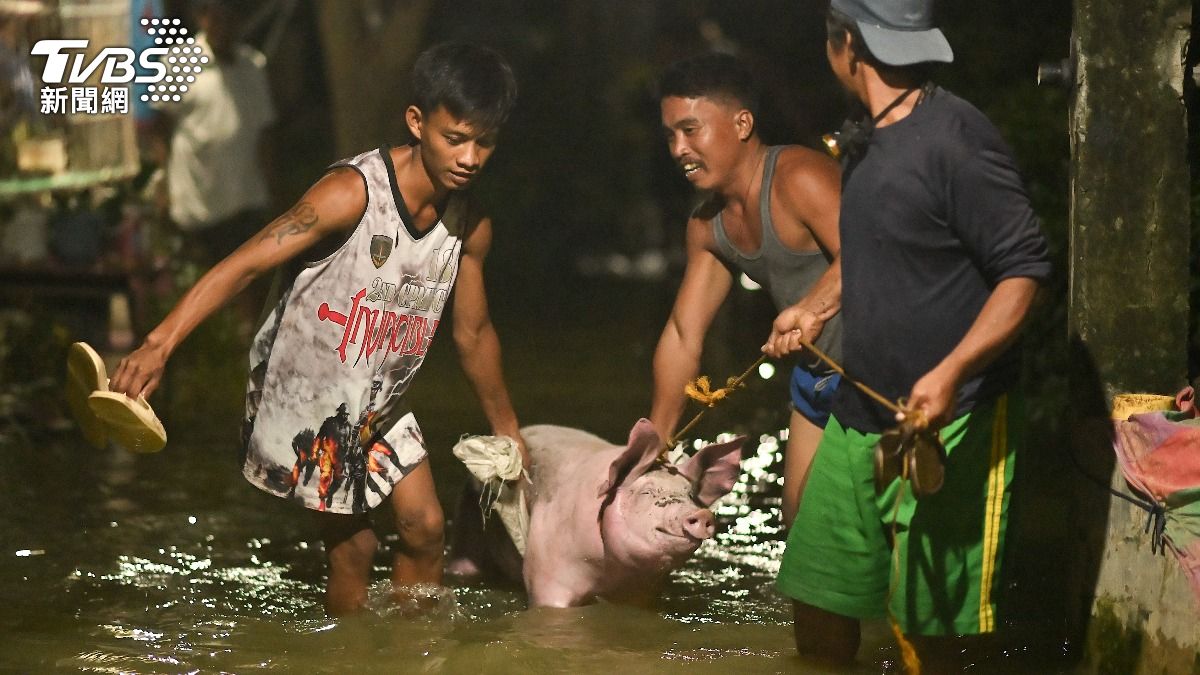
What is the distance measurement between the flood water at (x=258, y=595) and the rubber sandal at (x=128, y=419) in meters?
0.78

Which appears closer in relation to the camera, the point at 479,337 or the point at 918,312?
the point at 918,312

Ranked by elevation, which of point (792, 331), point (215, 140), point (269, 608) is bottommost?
point (269, 608)

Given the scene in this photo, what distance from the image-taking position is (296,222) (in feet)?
15.9

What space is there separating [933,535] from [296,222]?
84.4 inches

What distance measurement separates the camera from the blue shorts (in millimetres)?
5133

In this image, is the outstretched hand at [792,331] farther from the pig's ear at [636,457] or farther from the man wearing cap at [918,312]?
the pig's ear at [636,457]

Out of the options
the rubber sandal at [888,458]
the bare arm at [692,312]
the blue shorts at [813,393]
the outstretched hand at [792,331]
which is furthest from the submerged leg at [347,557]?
the rubber sandal at [888,458]

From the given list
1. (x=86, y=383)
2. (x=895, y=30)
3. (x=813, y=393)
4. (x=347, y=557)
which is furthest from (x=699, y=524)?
(x=86, y=383)

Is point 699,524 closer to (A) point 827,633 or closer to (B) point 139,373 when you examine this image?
(A) point 827,633

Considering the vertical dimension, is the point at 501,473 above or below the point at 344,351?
below

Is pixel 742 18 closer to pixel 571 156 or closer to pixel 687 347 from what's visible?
pixel 571 156

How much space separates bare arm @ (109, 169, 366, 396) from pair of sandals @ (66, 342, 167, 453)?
0.04 m

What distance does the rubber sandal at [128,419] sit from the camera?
14.4ft

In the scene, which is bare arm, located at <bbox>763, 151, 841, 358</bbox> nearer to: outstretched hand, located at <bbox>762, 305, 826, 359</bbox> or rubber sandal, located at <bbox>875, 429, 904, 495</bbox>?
outstretched hand, located at <bbox>762, 305, 826, 359</bbox>
